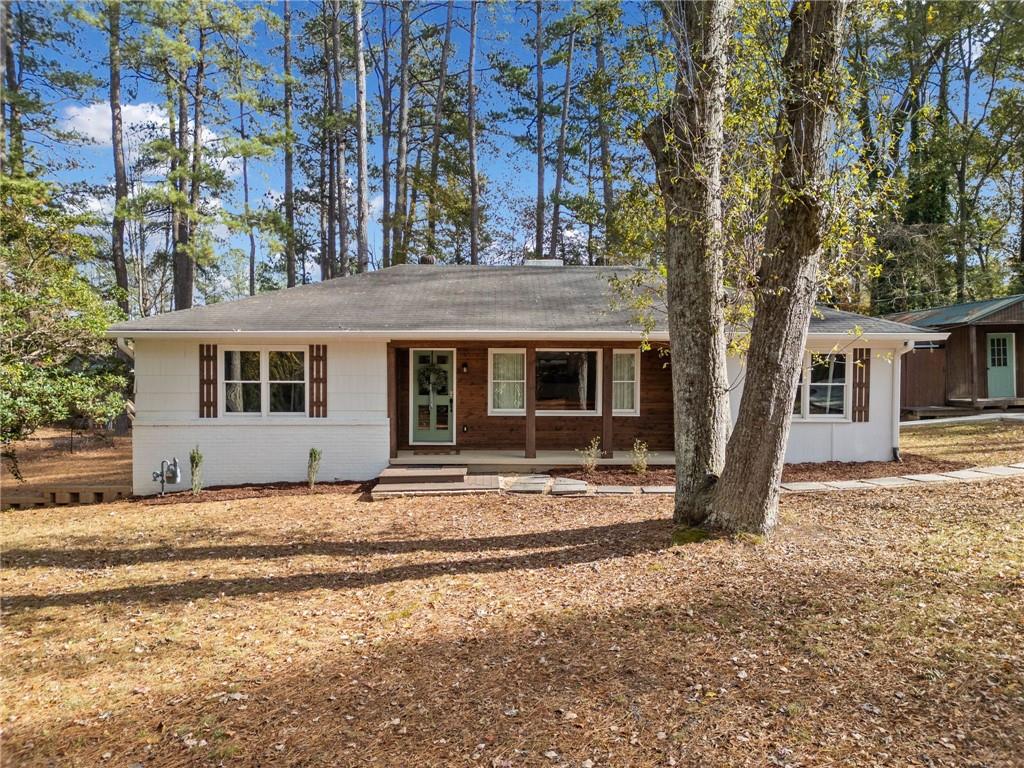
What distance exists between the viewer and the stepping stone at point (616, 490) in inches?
324

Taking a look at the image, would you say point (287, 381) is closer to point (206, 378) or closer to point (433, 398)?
point (206, 378)

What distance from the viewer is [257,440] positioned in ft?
31.2

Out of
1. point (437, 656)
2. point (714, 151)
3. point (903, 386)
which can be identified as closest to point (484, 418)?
point (714, 151)

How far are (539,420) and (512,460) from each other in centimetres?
128

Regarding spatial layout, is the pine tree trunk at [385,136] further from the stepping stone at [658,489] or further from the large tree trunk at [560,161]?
the stepping stone at [658,489]

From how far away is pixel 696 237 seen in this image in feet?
18.7

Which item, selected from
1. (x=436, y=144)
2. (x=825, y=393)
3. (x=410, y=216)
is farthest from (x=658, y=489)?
(x=436, y=144)

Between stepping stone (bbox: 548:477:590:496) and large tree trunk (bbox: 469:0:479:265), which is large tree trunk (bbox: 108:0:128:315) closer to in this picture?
large tree trunk (bbox: 469:0:479:265)

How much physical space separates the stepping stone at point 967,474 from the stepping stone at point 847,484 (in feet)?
4.62

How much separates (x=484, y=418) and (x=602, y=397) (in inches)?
93.6

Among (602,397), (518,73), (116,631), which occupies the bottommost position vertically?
(116,631)

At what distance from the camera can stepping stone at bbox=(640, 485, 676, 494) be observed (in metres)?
8.23

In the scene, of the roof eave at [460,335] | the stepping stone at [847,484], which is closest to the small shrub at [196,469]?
the roof eave at [460,335]

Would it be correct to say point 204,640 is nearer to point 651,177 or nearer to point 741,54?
point 651,177
